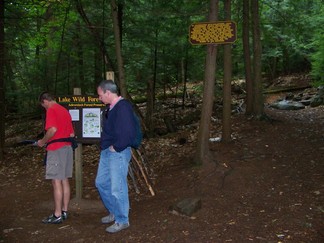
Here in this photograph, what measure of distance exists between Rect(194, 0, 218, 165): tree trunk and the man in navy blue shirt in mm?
2561

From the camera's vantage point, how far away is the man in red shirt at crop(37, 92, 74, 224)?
17.4 ft

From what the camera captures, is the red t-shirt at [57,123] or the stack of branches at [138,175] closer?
the red t-shirt at [57,123]

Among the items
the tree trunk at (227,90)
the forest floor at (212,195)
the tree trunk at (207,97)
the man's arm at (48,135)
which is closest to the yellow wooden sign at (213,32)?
the tree trunk at (207,97)

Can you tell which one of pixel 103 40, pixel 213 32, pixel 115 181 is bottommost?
pixel 115 181

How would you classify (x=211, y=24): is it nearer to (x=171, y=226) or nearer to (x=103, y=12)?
(x=171, y=226)

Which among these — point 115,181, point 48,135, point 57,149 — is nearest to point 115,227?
point 115,181

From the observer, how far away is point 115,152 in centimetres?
468

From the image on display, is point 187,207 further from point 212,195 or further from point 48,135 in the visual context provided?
point 48,135

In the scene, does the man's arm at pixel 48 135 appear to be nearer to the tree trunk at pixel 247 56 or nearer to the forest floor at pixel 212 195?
the forest floor at pixel 212 195

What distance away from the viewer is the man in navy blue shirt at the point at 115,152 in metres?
4.54

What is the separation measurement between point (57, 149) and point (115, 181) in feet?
3.88

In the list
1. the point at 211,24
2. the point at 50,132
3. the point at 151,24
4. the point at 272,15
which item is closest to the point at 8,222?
the point at 50,132

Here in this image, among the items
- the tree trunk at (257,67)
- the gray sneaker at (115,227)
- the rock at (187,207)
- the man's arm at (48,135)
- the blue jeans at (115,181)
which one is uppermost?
the tree trunk at (257,67)

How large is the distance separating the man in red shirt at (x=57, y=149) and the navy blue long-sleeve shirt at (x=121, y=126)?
970 millimetres
